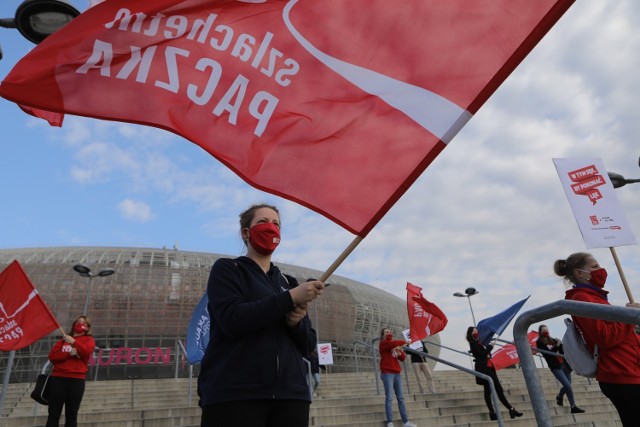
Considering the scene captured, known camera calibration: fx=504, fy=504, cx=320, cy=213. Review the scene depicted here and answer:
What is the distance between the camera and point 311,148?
2.53m

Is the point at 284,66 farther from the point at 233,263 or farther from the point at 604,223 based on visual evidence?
the point at 604,223

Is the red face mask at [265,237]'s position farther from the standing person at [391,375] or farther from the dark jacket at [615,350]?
the standing person at [391,375]

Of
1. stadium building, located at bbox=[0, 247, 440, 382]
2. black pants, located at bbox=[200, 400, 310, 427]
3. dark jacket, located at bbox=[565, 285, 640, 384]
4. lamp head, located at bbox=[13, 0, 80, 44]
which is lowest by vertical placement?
black pants, located at bbox=[200, 400, 310, 427]

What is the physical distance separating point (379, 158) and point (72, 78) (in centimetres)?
180

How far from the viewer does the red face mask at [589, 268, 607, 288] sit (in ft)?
12.0

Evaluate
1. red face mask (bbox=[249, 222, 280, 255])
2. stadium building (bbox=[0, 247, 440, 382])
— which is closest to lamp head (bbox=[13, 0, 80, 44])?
red face mask (bbox=[249, 222, 280, 255])

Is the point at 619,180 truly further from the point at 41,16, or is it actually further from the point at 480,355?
the point at 41,16

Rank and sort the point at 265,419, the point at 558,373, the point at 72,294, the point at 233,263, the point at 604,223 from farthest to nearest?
the point at 72,294, the point at 558,373, the point at 604,223, the point at 233,263, the point at 265,419

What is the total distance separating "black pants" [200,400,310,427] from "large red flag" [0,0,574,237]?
0.83 m

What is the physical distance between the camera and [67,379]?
6.07m

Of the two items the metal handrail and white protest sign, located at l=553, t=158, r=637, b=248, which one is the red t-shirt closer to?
white protest sign, located at l=553, t=158, r=637, b=248

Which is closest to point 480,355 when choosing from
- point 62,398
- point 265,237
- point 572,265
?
point 572,265

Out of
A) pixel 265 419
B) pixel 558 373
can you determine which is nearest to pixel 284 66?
pixel 265 419

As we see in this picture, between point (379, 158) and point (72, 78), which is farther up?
point (72, 78)
